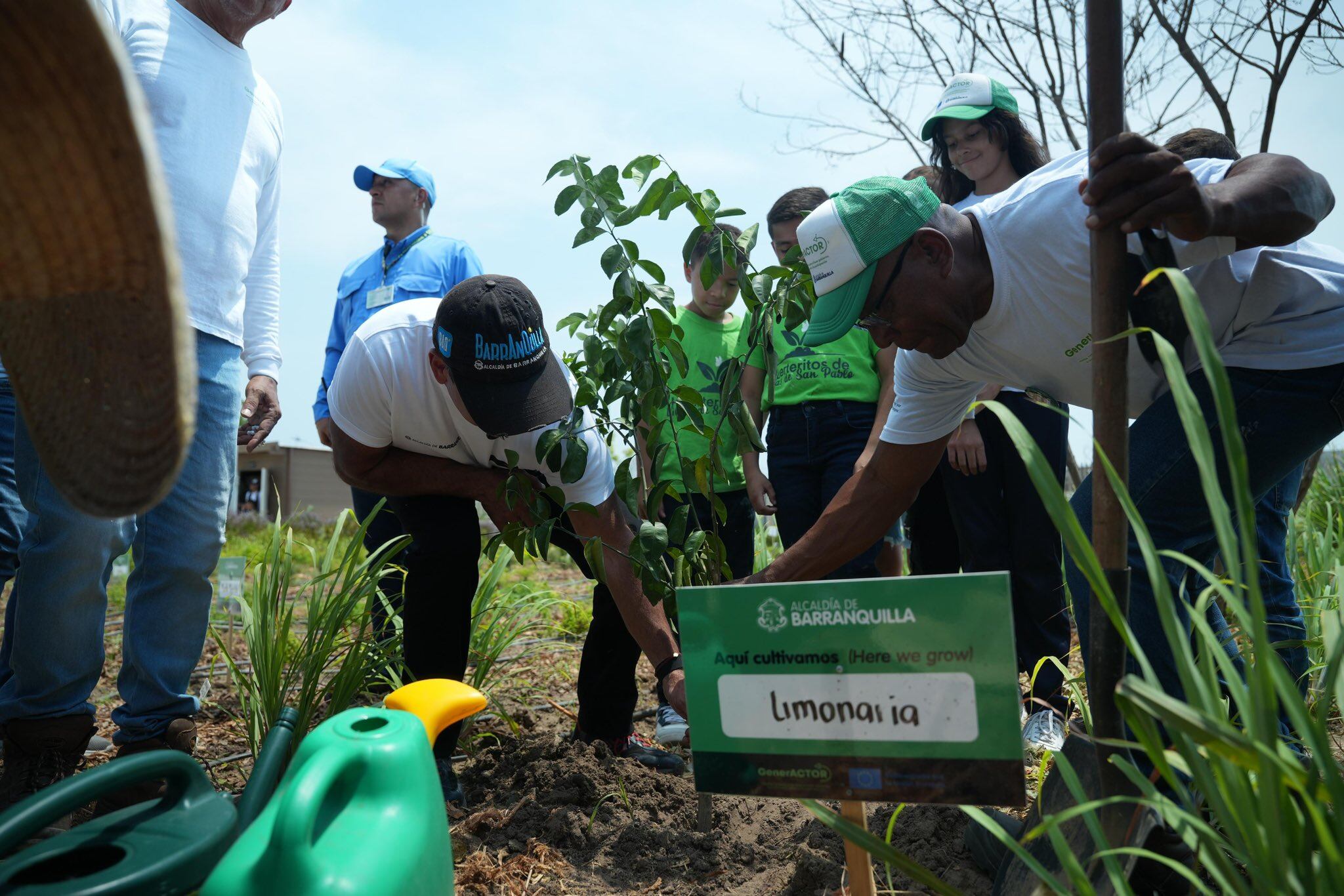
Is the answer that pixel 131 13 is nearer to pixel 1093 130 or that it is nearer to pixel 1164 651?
pixel 1093 130

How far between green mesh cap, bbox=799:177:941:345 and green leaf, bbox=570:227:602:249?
0.40 meters

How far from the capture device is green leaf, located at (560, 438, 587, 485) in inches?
75.2

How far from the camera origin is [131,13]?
2.02 meters

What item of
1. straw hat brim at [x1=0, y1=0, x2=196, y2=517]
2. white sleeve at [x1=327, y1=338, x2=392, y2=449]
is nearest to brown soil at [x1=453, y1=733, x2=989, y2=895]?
white sleeve at [x1=327, y1=338, x2=392, y2=449]

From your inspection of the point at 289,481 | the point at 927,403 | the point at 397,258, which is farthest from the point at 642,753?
the point at 289,481

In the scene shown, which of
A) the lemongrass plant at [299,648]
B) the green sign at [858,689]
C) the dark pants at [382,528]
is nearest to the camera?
the green sign at [858,689]

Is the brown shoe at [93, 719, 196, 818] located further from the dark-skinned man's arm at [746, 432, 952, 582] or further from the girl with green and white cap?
the girl with green and white cap

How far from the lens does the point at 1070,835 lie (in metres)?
1.22

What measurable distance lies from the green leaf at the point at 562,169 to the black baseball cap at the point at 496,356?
1.15 feet

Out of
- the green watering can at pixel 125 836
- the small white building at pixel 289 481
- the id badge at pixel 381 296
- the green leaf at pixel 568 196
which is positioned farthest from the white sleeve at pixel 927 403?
the small white building at pixel 289 481

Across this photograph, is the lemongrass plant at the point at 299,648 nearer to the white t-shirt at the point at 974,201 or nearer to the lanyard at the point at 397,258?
the lanyard at the point at 397,258

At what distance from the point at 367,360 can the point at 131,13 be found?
2.86 ft

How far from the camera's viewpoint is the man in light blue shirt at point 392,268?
3367mm

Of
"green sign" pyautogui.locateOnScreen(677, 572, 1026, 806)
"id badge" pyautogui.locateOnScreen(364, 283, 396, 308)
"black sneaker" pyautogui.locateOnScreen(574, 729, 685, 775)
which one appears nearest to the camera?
"green sign" pyautogui.locateOnScreen(677, 572, 1026, 806)
